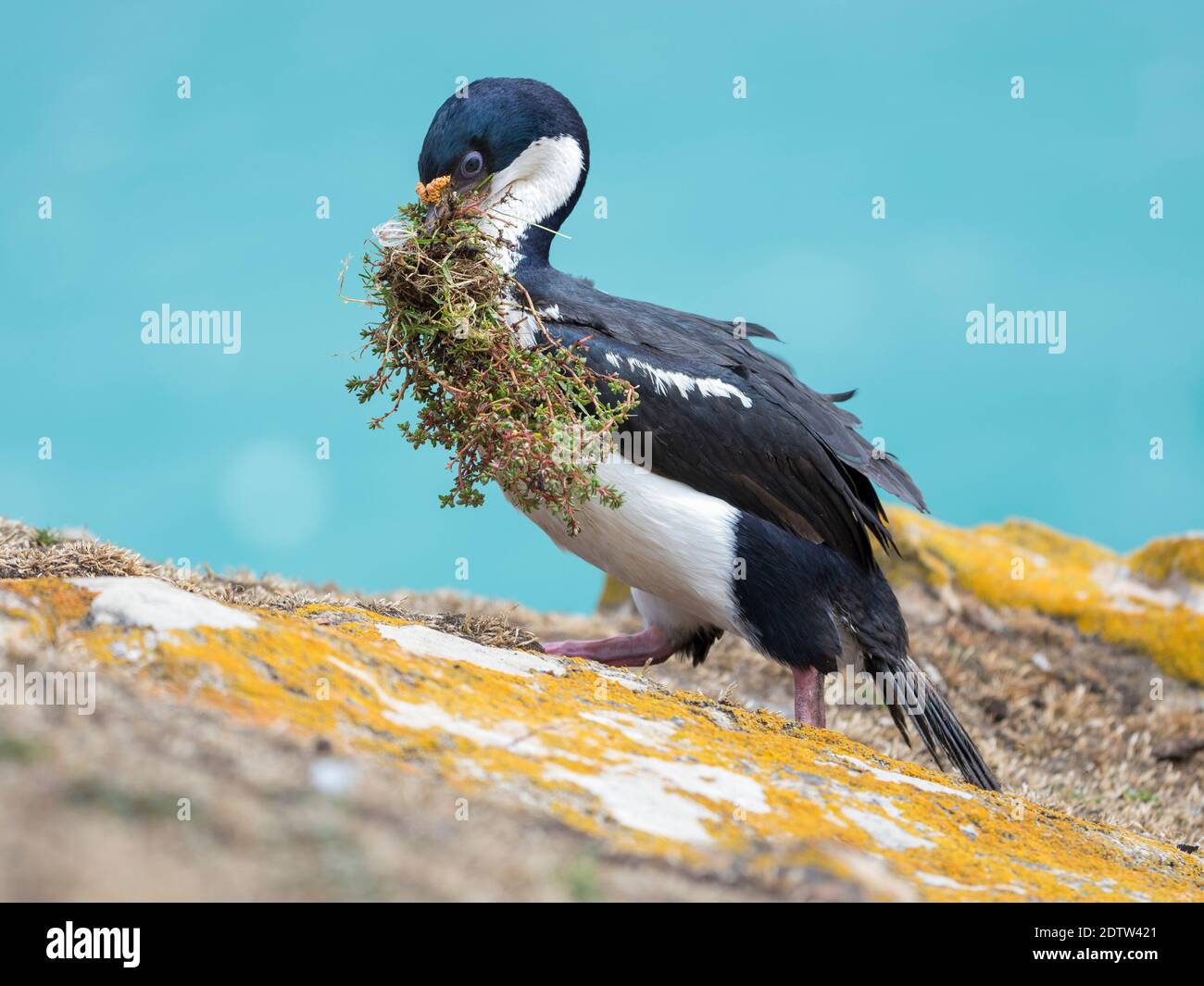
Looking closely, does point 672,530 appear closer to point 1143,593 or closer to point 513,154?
point 513,154

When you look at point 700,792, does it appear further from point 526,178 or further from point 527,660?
point 526,178

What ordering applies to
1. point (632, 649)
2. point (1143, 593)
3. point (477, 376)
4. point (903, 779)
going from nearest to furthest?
point (903, 779)
point (477, 376)
point (632, 649)
point (1143, 593)

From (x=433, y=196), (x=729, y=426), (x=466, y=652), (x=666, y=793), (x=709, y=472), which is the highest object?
(x=433, y=196)

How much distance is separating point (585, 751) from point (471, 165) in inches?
142

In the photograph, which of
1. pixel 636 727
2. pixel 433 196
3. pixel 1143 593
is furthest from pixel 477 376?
pixel 1143 593

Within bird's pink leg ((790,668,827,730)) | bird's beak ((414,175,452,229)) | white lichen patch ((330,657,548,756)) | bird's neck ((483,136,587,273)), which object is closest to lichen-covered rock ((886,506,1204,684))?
bird's pink leg ((790,668,827,730))

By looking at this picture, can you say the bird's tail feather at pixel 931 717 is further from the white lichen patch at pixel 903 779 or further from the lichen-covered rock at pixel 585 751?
the white lichen patch at pixel 903 779

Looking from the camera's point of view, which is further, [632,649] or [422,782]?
[632,649]

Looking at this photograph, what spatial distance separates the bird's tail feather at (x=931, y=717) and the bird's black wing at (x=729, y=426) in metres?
0.56

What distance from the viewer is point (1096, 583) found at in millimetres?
13125

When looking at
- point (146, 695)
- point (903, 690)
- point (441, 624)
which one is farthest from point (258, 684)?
point (903, 690)

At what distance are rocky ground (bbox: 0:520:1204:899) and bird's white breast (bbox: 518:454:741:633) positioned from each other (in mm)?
946

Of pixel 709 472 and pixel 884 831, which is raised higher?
pixel 709 472

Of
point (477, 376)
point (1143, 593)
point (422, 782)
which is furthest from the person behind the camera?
point (1143, 593)
